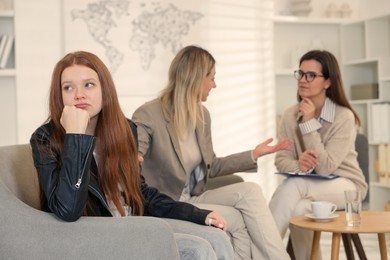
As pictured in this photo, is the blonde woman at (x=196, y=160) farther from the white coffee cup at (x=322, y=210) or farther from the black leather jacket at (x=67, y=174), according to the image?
the black leather jacket at (x=67, y=174)

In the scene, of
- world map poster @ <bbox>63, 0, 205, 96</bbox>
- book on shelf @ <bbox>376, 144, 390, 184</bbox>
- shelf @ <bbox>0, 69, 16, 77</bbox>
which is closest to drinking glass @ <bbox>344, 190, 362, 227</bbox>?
book on shelf @ <bbox>376, 144, 390, 184</bbox>

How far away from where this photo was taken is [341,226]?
9.52ft

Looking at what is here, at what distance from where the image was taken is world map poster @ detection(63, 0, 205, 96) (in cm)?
505

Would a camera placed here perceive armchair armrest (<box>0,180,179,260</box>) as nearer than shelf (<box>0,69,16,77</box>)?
Yes

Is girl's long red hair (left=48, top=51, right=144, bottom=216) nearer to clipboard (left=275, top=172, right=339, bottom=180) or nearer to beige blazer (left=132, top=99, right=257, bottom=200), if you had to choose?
beige blazer (left=132, top=99, right=257, bottom=200)

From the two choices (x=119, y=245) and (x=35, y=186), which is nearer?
(x=119, y=245)

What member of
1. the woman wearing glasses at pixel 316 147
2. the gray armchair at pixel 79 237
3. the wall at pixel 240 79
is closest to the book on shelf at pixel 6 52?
the wall at pixel 240 79

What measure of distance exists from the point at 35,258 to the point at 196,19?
144 inches

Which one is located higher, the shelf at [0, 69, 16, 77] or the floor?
the shelf at [0, 69, 16, 77]

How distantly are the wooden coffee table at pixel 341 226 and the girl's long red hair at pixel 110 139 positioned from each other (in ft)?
2.93

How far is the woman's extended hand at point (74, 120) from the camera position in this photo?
2035mm

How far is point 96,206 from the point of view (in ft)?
7.25

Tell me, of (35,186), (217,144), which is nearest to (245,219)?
(35,186)

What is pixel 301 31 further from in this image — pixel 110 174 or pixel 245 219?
pixel 110 174
